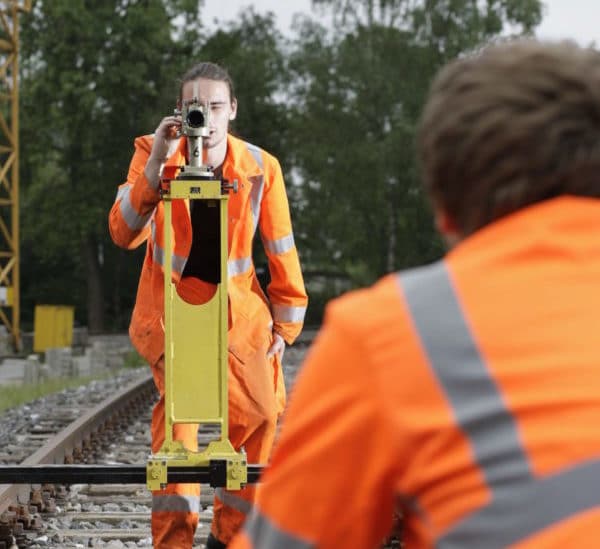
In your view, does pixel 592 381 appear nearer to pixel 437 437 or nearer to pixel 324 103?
pixel 437 437

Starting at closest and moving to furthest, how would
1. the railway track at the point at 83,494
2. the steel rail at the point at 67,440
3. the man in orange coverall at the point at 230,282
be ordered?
the man in orange coverall at the point at 230,282, the railway track at the point at 83,494, the steel rail at the point at 67,440

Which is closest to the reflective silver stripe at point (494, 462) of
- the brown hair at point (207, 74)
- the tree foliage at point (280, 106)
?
the brown hair at point (207, 74)

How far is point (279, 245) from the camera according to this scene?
4.46m

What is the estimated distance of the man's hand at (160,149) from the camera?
4047 mm

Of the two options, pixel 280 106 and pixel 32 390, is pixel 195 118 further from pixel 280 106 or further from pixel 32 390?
pixel 280 106

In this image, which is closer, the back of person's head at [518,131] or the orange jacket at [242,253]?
the back of person's head at [518,131]

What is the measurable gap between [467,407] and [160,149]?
2.85m

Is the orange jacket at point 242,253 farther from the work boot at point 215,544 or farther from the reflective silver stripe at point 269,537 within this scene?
the reflective silver stripe at point 269,537

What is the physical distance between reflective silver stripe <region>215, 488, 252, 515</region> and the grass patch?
8.34m

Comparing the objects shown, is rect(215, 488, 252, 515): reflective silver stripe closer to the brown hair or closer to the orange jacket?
the orange jacket

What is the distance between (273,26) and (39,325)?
22.7 metres

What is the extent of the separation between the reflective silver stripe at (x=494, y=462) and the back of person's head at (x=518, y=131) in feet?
0.66

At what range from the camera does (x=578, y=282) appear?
4.65 feet

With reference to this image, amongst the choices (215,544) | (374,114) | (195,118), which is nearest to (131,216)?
(195,118)
